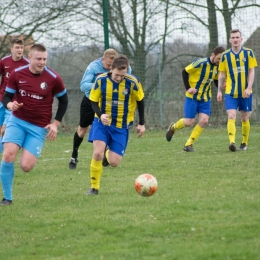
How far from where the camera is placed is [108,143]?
25.8 ft

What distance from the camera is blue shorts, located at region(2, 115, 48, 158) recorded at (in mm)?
7125

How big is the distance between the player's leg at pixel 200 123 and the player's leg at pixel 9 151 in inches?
207

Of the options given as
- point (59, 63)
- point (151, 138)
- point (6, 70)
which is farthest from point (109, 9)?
point (6, 70)

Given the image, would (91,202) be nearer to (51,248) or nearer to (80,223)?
(80,223)

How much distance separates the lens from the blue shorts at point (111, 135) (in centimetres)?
770

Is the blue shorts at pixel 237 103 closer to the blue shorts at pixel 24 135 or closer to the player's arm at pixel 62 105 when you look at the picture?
the player's arm at pixel 62 105

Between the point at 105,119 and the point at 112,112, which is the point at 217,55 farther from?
the point at 105,119

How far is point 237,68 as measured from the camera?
458 inches

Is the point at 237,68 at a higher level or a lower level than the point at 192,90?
higher

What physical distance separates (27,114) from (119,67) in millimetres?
1200

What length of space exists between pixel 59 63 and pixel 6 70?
843 centimetres

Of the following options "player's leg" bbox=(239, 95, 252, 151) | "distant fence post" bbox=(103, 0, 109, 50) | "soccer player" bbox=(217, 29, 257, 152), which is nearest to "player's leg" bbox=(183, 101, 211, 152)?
"soccer player" bbox=(217, 29, 257, 152)

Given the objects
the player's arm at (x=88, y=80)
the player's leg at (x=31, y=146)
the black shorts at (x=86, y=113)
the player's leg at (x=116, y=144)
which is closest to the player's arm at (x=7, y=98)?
the player's leg at (x=31, y=146)

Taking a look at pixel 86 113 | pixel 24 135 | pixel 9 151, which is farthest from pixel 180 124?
pixel 9 151
